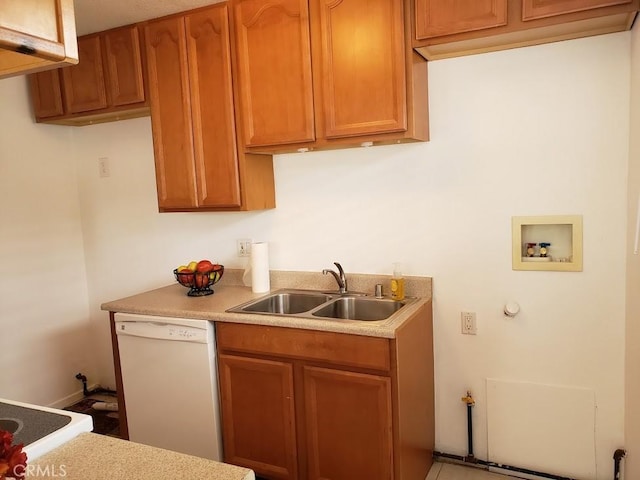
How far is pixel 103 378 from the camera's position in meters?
3.62

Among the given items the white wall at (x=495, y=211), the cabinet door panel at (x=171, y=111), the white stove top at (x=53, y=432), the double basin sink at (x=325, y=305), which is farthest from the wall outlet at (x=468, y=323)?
the white stove top at (x=53, y=432)

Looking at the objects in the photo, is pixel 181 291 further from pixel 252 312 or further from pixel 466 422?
pixel 466 422

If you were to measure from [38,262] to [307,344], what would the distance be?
2154 millimetres

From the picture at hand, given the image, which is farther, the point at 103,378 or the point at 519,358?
the point at 103,378

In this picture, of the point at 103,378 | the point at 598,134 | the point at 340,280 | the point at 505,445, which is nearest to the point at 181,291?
the point at 340,280

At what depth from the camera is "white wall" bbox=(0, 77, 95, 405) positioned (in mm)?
3104

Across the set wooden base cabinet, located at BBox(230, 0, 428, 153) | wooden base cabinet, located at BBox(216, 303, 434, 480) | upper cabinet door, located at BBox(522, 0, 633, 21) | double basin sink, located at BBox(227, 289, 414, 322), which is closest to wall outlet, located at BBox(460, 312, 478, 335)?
wooden base cabinet, located at BBox(216, 303, 434, 480)

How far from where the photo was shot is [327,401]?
216cm

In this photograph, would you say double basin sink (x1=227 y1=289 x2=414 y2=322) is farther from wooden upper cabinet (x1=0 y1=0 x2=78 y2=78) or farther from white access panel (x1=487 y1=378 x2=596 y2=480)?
wooden upper cabinet (x1=0 y1=0 x2=78 y2=78)

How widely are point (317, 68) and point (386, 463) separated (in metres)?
1.77

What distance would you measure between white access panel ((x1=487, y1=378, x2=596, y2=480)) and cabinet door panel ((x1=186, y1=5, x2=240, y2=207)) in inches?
66.7

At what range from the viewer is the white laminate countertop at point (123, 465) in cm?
102

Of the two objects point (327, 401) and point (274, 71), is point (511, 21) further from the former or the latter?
point (327, 401)

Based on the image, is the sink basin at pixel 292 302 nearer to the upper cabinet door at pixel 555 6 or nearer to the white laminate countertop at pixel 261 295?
the white laminate countertop at pixel 261 295
